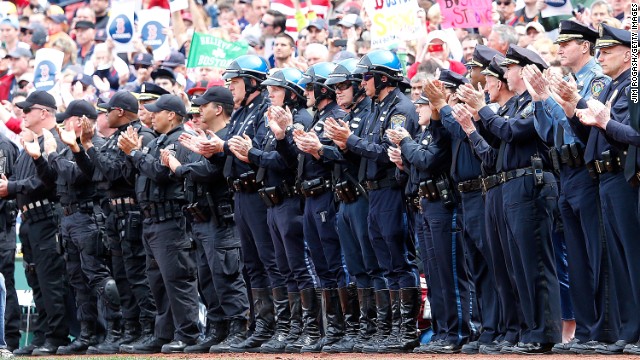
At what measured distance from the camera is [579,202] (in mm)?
11258

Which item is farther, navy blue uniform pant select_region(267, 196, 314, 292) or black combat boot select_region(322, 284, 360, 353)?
navy blue uniform pant select_region(267, 196, 314, 292)

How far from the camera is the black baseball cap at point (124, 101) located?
16.5 m

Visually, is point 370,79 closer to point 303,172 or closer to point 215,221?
point 303,172

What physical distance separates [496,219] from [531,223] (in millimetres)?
384

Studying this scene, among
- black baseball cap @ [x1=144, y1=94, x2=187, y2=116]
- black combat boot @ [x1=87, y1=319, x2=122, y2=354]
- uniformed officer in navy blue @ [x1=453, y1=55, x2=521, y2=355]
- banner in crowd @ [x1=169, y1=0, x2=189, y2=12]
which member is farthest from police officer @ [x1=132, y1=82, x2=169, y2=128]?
banner in crowd @ [x1=169, y1=0, x2=189, y2=12]

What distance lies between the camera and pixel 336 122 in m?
13.5

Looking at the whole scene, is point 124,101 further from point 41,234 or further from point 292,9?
point 292,9

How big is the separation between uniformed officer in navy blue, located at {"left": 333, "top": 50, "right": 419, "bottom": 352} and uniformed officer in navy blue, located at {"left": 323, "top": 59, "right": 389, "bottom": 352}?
5.4 inches

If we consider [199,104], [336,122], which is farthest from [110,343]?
[336,122]

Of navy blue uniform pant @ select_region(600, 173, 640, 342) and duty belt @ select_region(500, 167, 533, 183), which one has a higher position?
duty belt @ select_region(500, 167, 533, 183)

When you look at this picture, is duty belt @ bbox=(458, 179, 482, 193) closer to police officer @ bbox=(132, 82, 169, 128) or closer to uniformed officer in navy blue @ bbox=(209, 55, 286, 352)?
uniformed officer in navy blue @ bbox=(209, 55, 286, 352)

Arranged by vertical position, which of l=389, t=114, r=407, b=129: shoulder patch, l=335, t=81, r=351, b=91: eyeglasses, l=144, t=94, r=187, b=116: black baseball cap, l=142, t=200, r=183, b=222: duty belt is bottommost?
l=142, t=200, r=183, b=222: duty belt

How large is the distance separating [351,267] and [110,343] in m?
4.06

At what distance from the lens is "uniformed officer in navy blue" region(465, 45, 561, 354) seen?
11.7m
